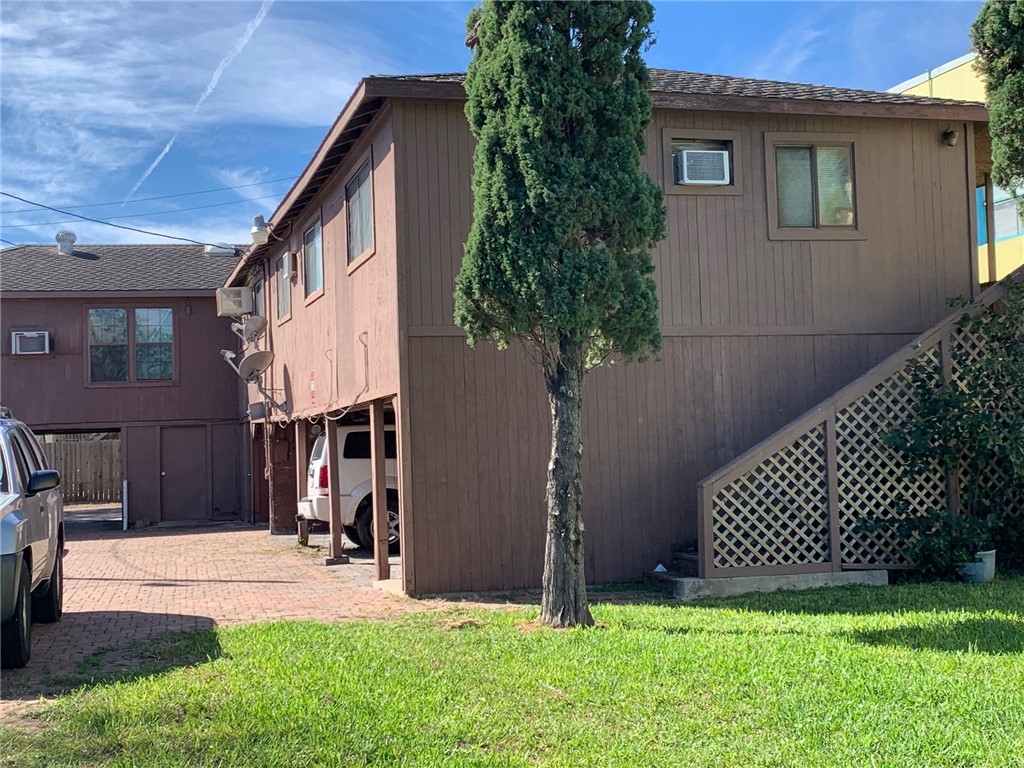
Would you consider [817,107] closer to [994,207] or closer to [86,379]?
[994,207]

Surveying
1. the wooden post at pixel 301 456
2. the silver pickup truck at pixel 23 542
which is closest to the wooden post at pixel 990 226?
the wooden post at pixel 301 456

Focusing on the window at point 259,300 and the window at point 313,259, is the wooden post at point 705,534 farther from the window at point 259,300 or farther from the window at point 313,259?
the window at point 259,300

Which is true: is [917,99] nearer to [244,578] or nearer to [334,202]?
[334,202]

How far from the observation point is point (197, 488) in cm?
2208

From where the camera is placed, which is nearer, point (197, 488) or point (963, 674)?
point (963, 674)

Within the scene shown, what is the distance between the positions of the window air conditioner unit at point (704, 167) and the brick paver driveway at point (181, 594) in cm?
550

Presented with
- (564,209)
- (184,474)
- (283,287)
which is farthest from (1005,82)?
(184,474)

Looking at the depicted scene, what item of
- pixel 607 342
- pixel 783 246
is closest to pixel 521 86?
pixel 607 342

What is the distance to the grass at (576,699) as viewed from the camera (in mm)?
4898

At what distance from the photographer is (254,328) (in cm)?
1875

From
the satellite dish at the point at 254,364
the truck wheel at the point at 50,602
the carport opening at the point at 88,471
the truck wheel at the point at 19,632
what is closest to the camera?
the truck wheel at the point at 19,632

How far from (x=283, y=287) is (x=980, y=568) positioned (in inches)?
474

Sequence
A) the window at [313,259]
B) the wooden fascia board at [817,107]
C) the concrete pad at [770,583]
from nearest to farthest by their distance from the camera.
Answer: the concrete pad at [770,583]
the wooden fascia board at [817,107]
the window at [313,259]

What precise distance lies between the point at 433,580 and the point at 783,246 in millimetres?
5464
